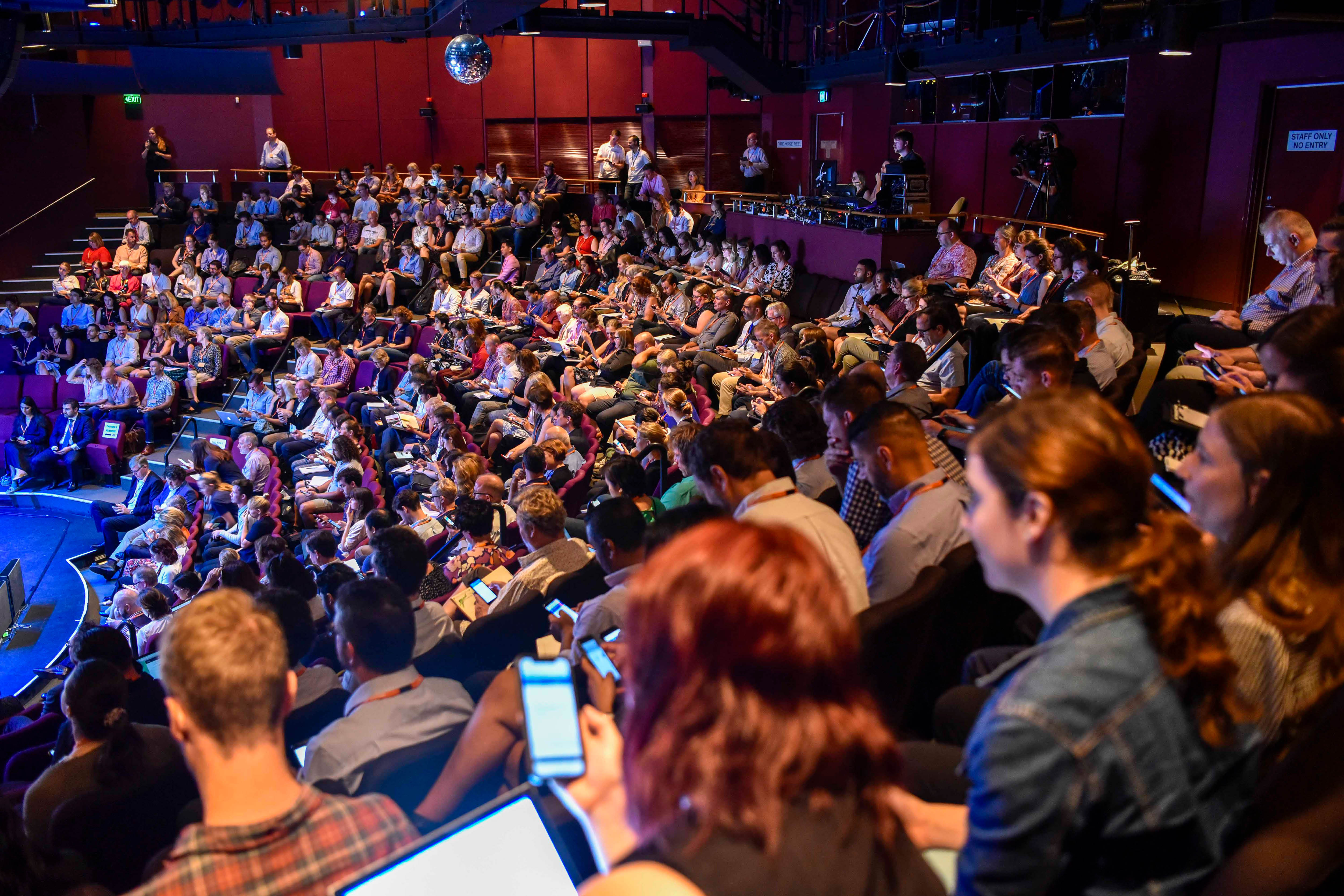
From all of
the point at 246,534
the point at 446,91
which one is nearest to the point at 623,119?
the point at 446,91

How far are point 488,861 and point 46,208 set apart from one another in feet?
60.1

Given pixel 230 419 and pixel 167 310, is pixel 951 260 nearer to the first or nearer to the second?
pixel 230 419

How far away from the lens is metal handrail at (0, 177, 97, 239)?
1543 centimetres

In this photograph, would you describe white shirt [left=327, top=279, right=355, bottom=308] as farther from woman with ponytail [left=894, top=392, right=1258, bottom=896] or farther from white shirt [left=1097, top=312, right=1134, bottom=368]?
woman with ponytail [left=894, top=392, right=1258, bottom=896]

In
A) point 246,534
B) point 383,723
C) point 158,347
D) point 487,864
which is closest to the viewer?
point 487,864

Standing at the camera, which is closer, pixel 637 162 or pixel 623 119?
pixel 637 162

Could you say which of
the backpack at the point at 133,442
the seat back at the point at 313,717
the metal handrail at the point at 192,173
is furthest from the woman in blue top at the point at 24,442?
the seat back at the point at 313,717

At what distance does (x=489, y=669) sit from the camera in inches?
129

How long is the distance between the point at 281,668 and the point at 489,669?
1.69m

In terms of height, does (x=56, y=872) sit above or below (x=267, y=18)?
below

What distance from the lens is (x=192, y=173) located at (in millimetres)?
17172

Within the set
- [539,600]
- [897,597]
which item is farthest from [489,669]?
[897,597]

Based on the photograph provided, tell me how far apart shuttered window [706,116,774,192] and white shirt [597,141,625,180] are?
9.96 feet

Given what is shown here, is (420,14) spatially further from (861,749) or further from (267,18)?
(861,749)
